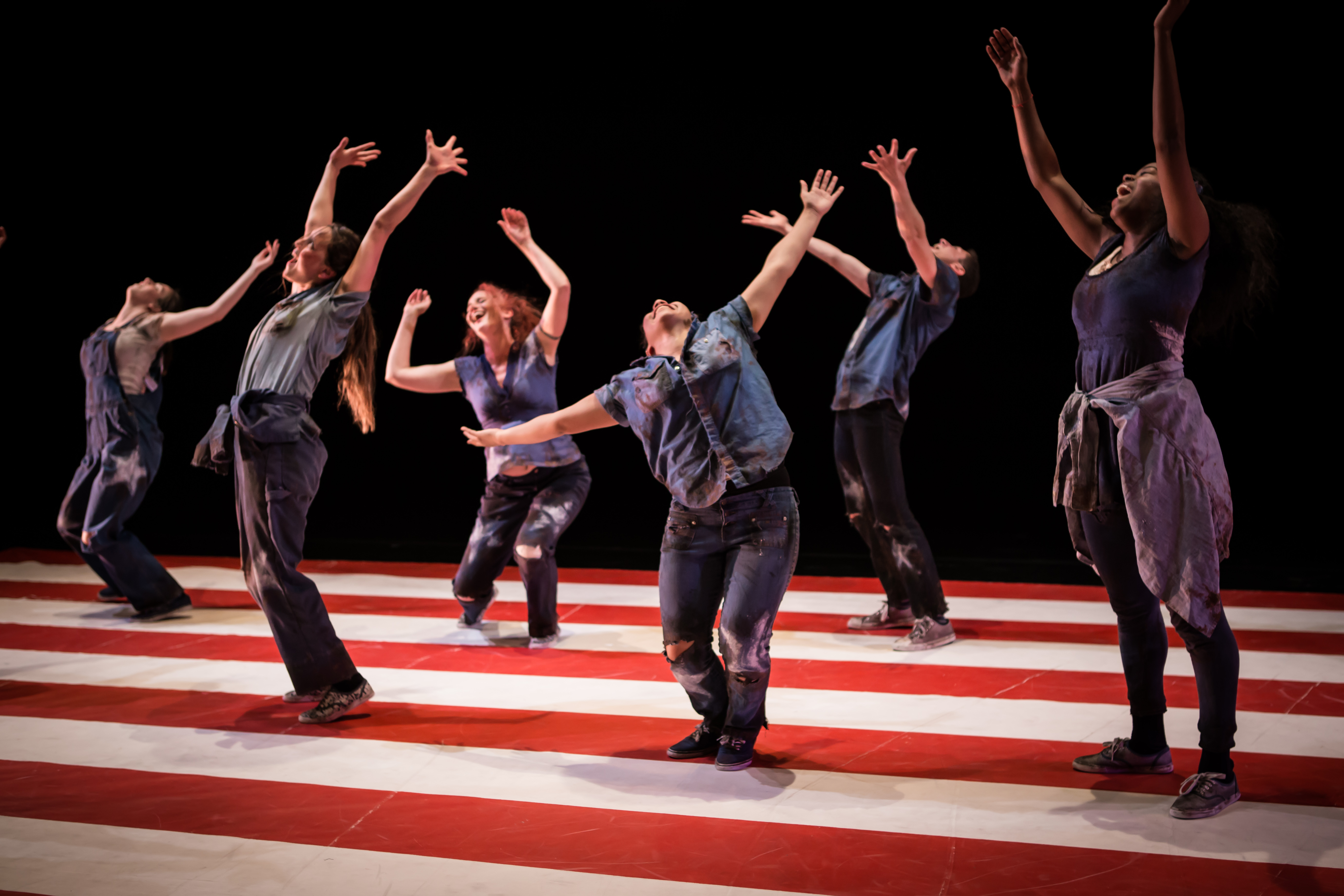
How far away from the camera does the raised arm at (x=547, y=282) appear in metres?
4.45

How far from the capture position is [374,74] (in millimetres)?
7629

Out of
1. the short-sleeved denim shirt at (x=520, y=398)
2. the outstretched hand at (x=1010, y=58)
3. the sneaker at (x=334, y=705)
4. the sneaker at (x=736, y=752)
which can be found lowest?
the sneaker at (x=334, y=705)

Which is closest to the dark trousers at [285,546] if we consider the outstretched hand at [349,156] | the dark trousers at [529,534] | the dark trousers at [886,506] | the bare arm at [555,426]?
the bare arm at [555,426]

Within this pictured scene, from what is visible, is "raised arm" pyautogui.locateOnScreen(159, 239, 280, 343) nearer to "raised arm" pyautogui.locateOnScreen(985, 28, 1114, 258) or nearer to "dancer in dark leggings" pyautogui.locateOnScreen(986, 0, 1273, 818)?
"raised arm" pyautogui.locateOnScreen(985, 28, 1114, 258)

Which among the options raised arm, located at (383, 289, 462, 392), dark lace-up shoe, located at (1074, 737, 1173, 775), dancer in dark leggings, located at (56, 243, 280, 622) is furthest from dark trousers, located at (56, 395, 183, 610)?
dark lace-up shoe, located at (1074, 737, 1173, 775)

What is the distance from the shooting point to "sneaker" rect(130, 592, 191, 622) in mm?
5395

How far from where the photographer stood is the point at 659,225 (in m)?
7.23

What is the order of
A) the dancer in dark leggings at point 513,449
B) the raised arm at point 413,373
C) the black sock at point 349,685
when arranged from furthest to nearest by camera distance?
1. the raised arm at point 413,373
2. the dancer in dark leggings at point 513,449
3. the black sock at point 349,685

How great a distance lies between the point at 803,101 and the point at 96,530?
15.8 ft

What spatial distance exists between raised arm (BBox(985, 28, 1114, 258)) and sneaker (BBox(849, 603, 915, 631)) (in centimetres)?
227

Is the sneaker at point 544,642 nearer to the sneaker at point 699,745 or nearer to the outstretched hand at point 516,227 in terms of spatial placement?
the sneaker at point 699,745

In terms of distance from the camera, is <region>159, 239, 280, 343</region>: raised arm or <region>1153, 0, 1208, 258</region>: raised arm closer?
<region>1153, 0, 1208, 258</region>: raised arm

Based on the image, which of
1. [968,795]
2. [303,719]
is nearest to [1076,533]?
[968,795]

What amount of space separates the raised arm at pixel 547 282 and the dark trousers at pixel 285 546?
1.27 m
